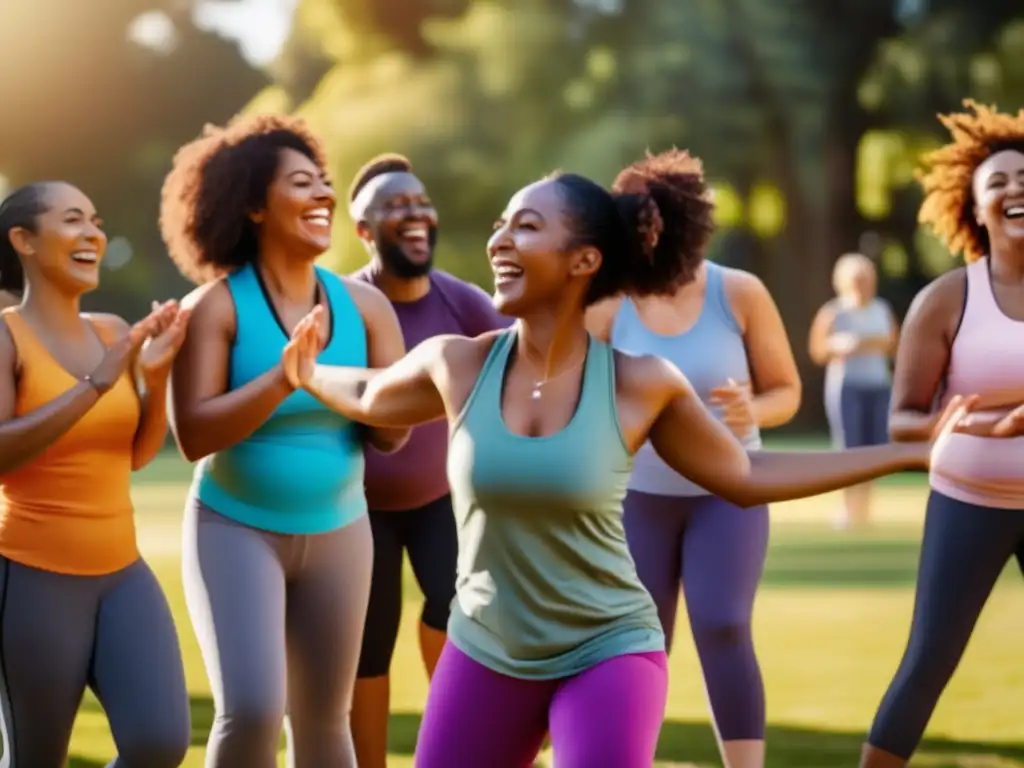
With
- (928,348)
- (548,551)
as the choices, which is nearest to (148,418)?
(548,551)

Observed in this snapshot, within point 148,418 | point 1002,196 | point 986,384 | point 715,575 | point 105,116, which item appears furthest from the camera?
point 105,116

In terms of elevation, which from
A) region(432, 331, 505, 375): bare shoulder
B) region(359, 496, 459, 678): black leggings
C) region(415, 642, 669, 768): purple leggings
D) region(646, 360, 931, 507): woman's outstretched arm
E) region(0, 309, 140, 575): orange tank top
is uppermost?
region(432, 331, 505, 375): bare shoulder

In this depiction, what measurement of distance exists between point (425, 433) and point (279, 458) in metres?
1.50

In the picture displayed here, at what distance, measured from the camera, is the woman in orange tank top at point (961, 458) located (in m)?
6.30

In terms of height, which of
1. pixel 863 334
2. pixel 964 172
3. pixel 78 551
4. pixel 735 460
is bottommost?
pixel 863 334

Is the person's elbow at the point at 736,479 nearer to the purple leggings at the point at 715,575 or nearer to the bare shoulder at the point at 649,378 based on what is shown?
the bare shoulder at the point at 649,378

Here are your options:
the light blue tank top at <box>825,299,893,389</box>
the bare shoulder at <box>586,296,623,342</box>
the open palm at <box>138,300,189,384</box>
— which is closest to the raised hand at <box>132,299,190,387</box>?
the open palm at <box>138,300,189,384</box>

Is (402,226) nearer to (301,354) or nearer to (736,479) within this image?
(301,354)

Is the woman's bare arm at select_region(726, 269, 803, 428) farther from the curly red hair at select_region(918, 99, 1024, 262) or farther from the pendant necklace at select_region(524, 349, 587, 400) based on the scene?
the pendant necklace at select_region(524, 349, 587, 400)

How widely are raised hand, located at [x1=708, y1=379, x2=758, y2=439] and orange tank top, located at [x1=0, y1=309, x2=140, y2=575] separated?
1.93 meters

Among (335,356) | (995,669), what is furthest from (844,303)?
(335,356)

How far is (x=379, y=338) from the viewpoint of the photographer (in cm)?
609

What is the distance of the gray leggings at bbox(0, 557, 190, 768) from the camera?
18.4ft

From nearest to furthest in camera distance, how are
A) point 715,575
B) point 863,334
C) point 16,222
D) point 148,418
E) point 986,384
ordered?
point 148,418, point 16,222, point 986,384, point 715,575, point 863,334
